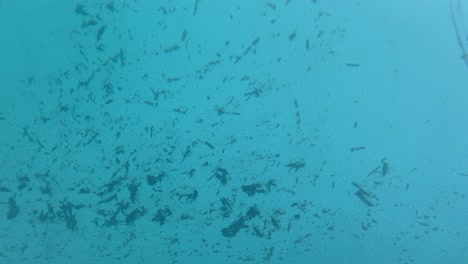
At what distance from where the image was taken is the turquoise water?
0.90 metres

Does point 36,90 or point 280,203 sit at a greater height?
point 36,90

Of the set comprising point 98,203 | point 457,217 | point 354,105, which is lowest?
point 457,217

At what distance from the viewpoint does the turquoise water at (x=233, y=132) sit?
0.90 m

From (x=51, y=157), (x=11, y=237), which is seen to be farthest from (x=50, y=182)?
(x=11, y=237)

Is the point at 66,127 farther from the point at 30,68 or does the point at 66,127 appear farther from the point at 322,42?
the point at 322,42

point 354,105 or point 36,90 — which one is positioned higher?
point 36,90

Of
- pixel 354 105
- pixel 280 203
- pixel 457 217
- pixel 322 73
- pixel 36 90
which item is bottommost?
pixel 457 217

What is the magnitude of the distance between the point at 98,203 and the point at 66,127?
0.24 meters

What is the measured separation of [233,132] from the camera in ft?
3.06

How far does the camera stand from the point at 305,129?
0.93m

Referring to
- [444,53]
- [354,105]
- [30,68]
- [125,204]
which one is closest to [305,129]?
[354,105]

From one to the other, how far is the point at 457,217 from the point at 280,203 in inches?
20.3

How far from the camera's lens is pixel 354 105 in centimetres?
92

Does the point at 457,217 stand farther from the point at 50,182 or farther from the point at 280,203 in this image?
the point at 50,182
